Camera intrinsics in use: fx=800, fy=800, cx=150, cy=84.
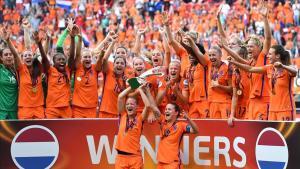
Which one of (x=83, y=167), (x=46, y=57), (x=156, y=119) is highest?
(x=46, y=57)

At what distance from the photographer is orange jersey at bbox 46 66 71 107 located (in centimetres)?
1109

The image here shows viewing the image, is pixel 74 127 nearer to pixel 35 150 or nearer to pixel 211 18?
pixel 35 150

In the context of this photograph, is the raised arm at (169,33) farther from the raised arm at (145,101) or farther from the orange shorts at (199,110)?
the raised arm at (145,101)

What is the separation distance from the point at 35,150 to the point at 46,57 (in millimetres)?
1340

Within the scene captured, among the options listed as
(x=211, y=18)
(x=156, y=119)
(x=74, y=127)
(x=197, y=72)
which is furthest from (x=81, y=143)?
(x=211, y=18)

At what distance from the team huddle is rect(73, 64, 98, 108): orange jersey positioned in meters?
0.01

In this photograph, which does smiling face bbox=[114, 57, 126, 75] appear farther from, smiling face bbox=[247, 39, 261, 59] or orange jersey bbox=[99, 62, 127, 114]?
smiling face bbox=[247, 39, 261, 59]

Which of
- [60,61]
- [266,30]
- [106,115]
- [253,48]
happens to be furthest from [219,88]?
[60,61]

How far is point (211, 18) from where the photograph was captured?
26.6 m

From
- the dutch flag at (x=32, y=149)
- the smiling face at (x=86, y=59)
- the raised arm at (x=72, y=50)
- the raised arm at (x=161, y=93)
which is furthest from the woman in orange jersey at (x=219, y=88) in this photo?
the dutch flag at (x=32, y=149)

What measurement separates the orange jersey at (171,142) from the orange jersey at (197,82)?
899 millimetres

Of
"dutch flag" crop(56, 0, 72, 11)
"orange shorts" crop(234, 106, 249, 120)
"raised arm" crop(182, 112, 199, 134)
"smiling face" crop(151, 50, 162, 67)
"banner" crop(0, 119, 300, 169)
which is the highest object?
"dutch flag" crop(56, 0, 72, 11)

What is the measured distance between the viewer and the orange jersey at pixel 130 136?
10.1m

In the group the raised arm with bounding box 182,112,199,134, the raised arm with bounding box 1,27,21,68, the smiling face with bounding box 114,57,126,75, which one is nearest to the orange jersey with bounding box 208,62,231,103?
the raised arm with bounding box 182,112,199,134
